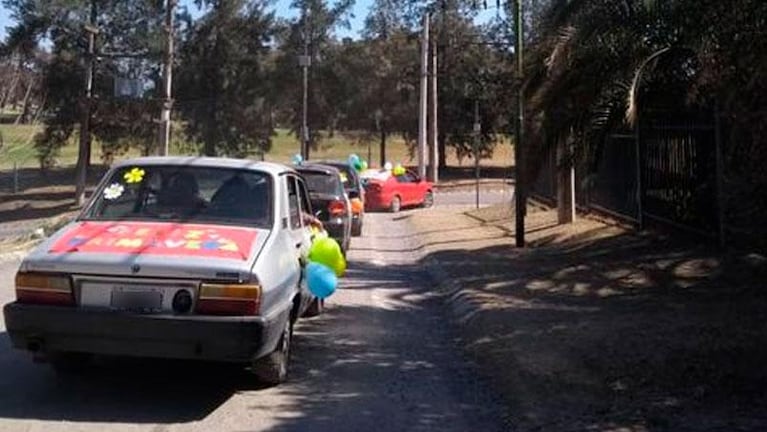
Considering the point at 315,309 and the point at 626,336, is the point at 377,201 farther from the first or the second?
the point at 626,336

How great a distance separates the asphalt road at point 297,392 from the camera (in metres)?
6.61

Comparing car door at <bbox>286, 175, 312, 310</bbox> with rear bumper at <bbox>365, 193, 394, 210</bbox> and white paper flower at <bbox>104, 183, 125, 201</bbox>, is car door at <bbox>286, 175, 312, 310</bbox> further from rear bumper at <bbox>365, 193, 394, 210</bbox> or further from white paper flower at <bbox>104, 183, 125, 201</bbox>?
rear bumper at <bbox>365, 193, 394, 210</bbox>

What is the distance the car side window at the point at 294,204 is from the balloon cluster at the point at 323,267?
1.28 feet

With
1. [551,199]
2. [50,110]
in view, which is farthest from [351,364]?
[50,110]

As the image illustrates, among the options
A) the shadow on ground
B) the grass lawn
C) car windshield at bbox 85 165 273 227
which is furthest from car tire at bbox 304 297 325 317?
the grass lawn

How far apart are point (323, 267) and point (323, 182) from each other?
8276 mm

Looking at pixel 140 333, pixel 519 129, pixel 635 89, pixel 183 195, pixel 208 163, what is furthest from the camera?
pixel 519 129

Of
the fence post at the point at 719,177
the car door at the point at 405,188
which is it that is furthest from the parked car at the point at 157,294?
the car door at the point at 405,188

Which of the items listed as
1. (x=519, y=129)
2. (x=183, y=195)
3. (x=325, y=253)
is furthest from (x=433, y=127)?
(x=183, y=195)

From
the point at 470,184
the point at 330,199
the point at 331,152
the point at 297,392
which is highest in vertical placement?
the point at 331,152

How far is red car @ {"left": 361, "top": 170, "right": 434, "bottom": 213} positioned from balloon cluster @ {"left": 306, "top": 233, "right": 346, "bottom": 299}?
22.8 metres

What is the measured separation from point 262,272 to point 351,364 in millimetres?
2104

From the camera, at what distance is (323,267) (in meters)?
8.91

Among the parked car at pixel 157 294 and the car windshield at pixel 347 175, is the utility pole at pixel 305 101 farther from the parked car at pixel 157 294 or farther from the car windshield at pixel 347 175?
the parked car at pixel 157 294
